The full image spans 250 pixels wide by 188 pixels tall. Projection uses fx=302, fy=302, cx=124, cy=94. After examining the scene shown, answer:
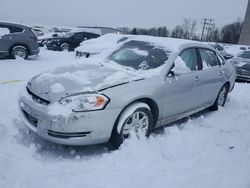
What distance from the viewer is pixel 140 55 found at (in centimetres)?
512

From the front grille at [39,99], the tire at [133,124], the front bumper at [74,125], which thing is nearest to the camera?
the front bumper at [74,125]

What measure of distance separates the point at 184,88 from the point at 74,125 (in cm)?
216

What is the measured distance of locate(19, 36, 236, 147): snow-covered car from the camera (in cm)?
374

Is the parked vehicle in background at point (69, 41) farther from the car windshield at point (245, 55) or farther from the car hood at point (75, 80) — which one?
the car hood at point (75, 80)

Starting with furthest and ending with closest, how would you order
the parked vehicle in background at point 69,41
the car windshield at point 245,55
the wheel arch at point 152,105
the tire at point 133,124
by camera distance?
the parked vehicle in background at point 69,41
the car windshield at point 245,55
the wheel arch at point 152,105
the tire at point 133,124

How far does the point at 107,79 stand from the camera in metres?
4.18

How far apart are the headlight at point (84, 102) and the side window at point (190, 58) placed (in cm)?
196

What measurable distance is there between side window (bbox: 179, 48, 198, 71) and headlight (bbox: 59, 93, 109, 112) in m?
1.96

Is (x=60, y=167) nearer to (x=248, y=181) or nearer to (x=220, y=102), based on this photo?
(x=248, y=181)

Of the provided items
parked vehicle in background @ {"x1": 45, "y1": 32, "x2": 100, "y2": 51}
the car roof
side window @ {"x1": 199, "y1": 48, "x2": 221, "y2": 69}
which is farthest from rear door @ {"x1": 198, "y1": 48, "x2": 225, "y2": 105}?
parked vehicle in background @ {"x1": 45, "y1": 32, "x2": 100, "y2": 51}

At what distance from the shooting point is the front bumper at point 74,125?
3.67 m

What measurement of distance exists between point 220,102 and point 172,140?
265 cm

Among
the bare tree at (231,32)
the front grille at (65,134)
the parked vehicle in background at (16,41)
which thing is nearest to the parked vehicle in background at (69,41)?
the parked vehicle in background at (16,41)

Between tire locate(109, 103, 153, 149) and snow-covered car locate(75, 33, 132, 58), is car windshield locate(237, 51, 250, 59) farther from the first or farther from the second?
tire locate(109, 103, 153, 149)
